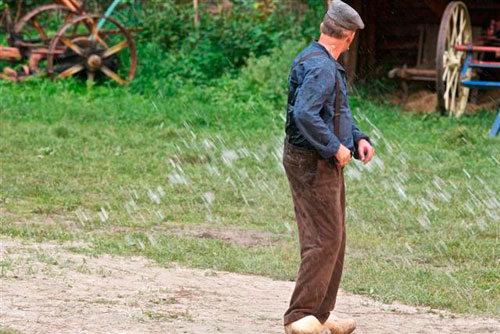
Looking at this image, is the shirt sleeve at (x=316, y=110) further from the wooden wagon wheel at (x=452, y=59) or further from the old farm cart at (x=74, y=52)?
the old farm cart at (x=74, y=52)

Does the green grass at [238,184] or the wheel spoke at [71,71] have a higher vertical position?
the green grass at [238,184]

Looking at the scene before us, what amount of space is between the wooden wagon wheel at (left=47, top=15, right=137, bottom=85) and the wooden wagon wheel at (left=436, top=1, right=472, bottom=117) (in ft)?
17.7

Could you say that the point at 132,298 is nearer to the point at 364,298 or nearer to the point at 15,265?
the point at 15,265

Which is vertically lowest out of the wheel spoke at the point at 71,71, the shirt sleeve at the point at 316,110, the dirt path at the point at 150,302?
the wheel spoke at the point at 71,71

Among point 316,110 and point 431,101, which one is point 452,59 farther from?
point 316,110

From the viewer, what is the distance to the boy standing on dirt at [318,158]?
15.2 ft

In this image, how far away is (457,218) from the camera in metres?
8.30

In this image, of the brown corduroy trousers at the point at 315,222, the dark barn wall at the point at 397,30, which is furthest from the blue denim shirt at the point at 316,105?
the dark barn wall at the point at 397,30

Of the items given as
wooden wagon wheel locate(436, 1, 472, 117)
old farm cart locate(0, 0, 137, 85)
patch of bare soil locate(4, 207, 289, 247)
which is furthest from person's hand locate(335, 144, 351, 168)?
old farm cart locate(0, 0, 137, 85)

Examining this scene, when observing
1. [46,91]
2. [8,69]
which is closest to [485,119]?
[46,91]

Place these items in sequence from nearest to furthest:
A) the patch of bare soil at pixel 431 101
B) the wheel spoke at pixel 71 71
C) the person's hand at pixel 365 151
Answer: the person's hand at pixel 365 151 → the patch of bare soil at pixel 431 101 → the wheel spoke at pixel 71 71

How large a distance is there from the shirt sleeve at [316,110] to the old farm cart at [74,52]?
1163cm

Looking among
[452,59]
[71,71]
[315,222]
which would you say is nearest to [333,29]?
[315,222]

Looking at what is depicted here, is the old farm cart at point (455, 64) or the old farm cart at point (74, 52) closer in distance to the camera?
the old farm cart at point (455, 64)
